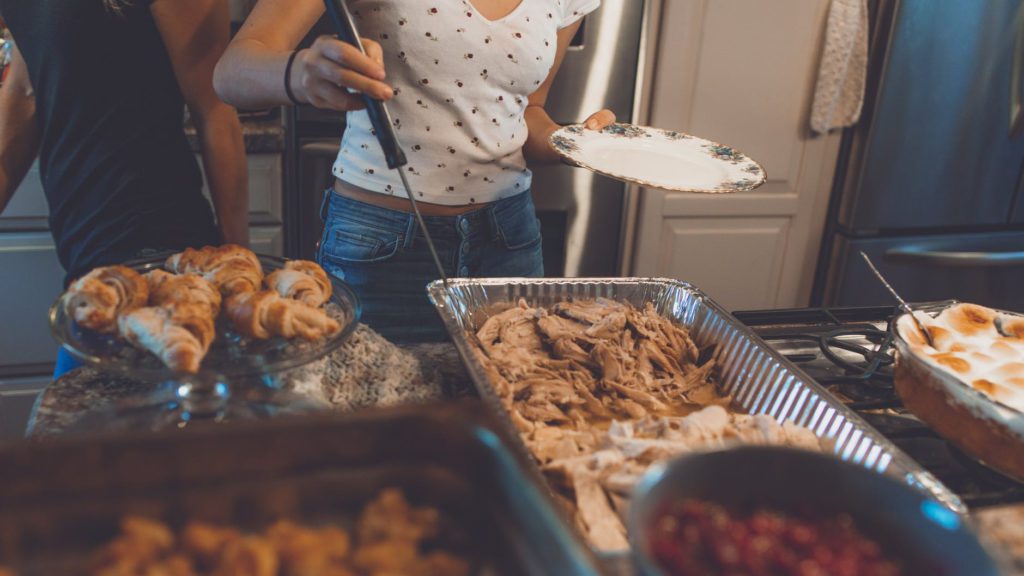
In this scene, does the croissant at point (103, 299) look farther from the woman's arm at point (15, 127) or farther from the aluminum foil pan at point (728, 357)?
the woman's arm at point (15, 127)

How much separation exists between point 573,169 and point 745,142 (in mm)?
674

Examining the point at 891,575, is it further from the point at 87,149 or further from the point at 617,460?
the point at 87,149

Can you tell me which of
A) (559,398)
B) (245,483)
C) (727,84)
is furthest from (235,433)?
(727,84)

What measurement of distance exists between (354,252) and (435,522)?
3.60 feet

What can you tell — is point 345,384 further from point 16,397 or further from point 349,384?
point 16,397

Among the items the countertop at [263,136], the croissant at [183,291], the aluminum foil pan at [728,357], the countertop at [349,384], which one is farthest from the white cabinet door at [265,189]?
the croissant at [183,291]

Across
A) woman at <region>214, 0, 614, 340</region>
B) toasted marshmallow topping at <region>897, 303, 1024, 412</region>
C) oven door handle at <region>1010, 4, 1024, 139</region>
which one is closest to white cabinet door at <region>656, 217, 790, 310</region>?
oven door handle at <region>1010, 4, 1024, 139</region>

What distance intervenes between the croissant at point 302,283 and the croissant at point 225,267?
29 mm

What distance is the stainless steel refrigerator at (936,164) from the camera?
8.97 ft

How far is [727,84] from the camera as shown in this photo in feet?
9.09

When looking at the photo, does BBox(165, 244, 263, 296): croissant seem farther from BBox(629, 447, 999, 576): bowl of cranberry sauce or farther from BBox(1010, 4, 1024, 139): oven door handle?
BBox(1010, 4, 1024, 139): oven door handle

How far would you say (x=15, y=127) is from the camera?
4.91 ft

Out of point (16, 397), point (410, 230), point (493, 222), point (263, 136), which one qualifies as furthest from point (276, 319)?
point (16, 397)

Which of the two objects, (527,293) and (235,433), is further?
(527,293)
